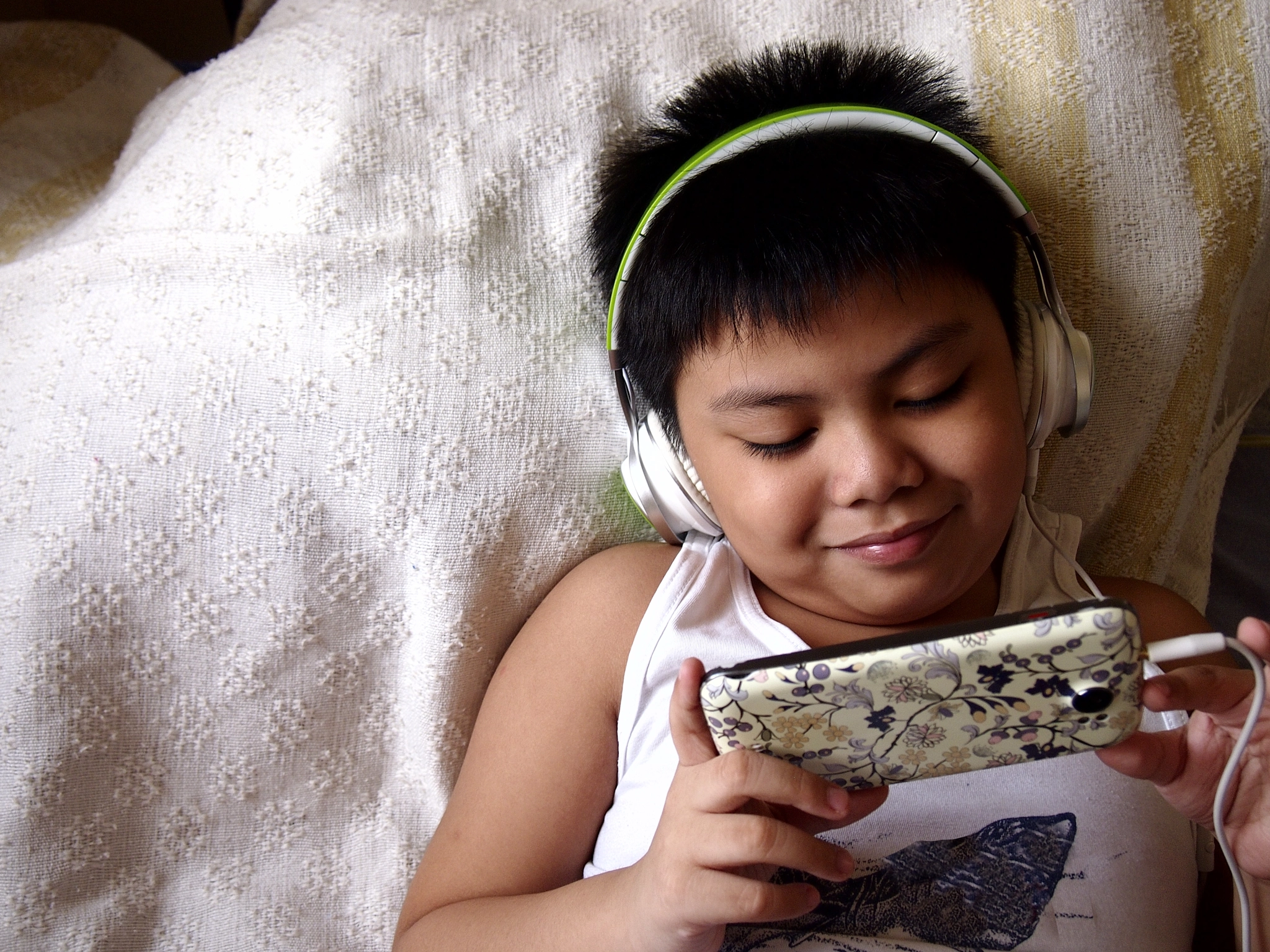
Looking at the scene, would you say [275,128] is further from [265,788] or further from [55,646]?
[265,788]

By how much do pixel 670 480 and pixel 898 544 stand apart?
21cm

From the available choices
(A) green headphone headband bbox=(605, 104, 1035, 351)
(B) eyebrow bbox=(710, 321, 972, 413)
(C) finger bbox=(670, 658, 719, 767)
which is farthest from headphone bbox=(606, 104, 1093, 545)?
(C) finger bbox=(670, 658, 719, 767)

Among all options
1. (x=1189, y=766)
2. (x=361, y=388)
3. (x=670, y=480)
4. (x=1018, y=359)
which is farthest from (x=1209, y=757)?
(x=361, y=388)

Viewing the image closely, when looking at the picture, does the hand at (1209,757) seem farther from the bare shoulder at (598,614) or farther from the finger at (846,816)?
the bare shoulder at (598,614)

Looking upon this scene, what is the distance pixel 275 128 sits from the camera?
95 centimetres

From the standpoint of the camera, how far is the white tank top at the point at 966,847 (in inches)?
30.2

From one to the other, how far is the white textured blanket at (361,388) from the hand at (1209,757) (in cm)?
36

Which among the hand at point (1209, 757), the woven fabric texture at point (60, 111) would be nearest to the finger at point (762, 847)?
the hand at point (1209, 757)

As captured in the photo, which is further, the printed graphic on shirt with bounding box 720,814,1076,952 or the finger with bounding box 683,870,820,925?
the printed graphic on shirt with bounding box 720,814,1076,952

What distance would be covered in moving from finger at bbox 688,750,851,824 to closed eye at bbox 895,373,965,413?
0.98ft

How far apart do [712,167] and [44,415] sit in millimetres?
630

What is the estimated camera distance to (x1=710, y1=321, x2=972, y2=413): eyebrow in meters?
0.75

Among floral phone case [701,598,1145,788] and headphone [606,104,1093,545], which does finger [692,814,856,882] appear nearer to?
floral phone case [701,598,1145,788]

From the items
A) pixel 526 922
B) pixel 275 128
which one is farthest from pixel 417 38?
pixel 526 922
